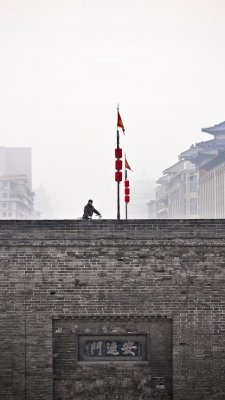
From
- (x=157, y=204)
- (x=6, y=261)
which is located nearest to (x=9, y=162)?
(x=157, y=204)

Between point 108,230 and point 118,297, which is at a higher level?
point 108,230

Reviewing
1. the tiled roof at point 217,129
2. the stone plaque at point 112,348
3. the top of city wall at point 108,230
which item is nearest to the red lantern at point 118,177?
the top of city wall at point 108,230

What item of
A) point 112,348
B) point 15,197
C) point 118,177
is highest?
point 15,197

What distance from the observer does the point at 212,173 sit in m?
71.2

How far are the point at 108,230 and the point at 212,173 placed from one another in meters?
55.1

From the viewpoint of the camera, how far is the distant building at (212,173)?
6756 cm

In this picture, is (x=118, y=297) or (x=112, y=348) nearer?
(x=118, y=297)

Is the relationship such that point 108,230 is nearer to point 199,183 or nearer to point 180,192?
point 199,183

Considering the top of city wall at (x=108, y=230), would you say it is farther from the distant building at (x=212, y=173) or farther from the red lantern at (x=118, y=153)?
the distant building at (x=212, y=173)

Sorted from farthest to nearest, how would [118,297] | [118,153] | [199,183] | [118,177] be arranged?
[199,183] < [118,153] < [118,177] < [118,297]

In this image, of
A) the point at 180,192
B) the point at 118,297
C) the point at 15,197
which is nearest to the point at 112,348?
the point at 118,297

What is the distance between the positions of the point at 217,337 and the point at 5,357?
13.2 feet

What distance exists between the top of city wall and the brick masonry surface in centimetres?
2

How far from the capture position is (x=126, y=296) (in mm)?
16750
